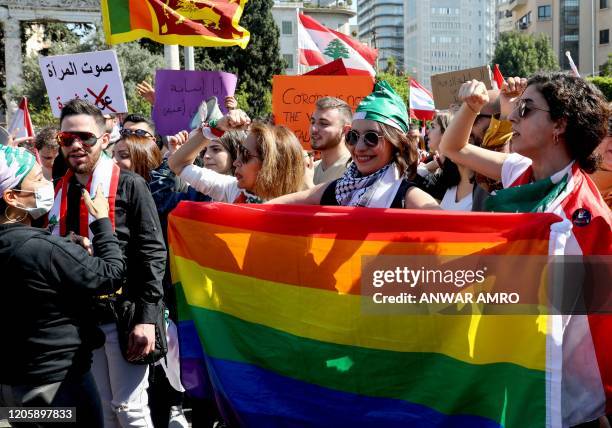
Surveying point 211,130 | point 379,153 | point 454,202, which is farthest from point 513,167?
point 211,130

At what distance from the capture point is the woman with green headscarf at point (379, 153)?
3.28 metres

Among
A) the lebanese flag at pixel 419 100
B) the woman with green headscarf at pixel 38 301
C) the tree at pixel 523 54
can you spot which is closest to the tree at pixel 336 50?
the lebanese flag at pixel 419 100

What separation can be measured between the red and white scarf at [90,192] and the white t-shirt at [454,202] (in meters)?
1.84

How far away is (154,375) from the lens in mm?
4746

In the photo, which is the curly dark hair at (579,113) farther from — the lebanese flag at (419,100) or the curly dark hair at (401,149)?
the lebanese flag at (419,100)

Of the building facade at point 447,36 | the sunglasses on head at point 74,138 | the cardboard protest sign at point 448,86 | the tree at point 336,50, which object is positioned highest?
the building facade at point 447,36

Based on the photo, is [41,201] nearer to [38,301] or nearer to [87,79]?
[38,301]

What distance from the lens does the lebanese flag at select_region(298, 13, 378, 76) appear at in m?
9.77

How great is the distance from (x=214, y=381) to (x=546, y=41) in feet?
276

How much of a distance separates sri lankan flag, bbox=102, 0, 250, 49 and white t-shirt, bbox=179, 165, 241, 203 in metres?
2.94

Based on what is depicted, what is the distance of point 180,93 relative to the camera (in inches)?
249

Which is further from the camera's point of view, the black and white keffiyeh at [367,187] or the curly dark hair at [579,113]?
the black and white keffiyeh at [367,187]

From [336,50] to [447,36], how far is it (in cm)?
16133

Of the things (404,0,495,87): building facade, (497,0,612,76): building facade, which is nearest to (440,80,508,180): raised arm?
(497,0,612,76): building facade
